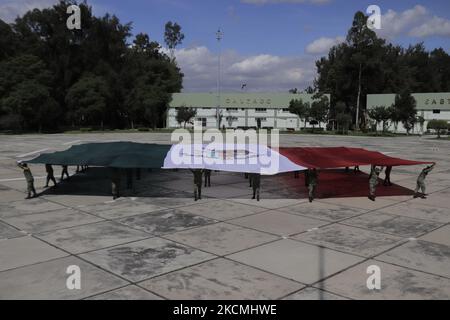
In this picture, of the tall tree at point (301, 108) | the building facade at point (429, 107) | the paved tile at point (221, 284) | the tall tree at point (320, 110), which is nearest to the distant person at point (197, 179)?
the paved tile at point (221, 284)

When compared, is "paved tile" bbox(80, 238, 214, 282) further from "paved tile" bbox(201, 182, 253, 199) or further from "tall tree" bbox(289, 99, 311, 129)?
"tall tree" bbox(289, 99, 311, 129)

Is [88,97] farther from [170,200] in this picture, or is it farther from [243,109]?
[170,200]

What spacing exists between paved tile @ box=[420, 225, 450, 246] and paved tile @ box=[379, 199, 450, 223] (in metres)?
1.47

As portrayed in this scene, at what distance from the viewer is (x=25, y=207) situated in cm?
1702

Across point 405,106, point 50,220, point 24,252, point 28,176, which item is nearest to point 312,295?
point 24,252

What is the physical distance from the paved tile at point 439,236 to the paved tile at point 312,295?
Result: 5777 millimetres

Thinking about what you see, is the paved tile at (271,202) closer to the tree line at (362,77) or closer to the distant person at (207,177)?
the distant person at (207,177)

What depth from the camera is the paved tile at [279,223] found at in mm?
14062

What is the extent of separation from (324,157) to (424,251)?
29.0 feet

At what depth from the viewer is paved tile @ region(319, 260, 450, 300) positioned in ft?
29.8

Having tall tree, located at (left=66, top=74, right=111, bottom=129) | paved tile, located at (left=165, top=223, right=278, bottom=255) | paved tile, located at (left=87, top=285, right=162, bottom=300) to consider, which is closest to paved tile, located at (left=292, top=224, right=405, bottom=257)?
paved tile, located at (left=165, top=223, right=278, bottom=255)

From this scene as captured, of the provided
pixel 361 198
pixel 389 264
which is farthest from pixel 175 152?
pixel 389 264

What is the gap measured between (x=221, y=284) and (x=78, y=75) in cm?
8644
